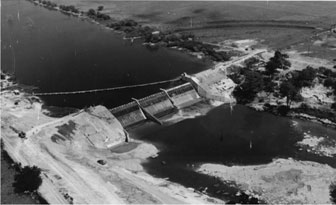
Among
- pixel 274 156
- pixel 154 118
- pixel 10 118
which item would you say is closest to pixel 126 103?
pixel 154 118

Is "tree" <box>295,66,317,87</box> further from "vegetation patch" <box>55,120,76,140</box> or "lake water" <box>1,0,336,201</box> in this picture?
"vegetation patch" <box>55,120,76,140</box>

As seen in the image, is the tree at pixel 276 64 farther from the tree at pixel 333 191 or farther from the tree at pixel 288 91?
the tree at pixel 333 191

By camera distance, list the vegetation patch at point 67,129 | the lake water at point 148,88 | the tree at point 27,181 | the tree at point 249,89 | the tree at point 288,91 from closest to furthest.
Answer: the tree at point 27,181 < the lake water at point 148,88 < the vegetation patch at point 67,129 < the tree at point 288,91 < the tree at point 249,89

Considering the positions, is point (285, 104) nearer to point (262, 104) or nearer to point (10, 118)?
point (262, 104)

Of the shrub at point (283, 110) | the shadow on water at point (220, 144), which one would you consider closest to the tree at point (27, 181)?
the shadow on water at point (220, 144)

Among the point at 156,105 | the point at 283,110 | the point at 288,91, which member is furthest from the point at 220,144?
the point at 288,91
